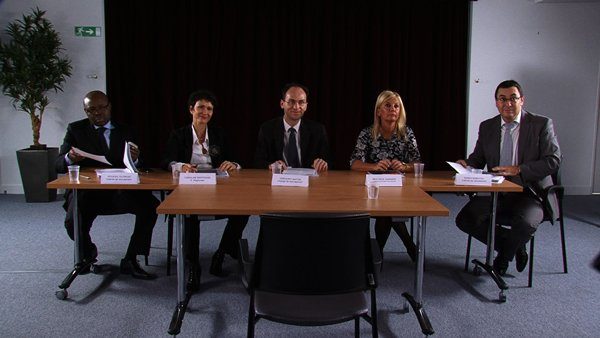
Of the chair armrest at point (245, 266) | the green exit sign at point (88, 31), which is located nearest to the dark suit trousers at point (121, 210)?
the chair armrest at point (245, 266)

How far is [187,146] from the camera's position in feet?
11.6

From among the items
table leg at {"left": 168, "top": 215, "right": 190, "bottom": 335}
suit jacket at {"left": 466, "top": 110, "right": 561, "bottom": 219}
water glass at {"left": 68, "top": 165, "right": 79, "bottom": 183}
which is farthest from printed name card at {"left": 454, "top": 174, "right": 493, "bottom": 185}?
water glass at {"left": 68, "top": 165, "right": 79, "bottom": 183}

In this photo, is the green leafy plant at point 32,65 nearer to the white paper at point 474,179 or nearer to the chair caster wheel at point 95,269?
the chair caster wheel at point 95,269

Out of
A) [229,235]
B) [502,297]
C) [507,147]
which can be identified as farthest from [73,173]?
[507,147]

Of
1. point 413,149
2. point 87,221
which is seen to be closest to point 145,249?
point 87,221

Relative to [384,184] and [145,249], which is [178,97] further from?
[384,184]

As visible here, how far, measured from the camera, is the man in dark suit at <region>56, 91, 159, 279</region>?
10.4ft

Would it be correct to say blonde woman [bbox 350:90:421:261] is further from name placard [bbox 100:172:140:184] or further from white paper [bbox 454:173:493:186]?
name placard [bbox 100:172:140:184]

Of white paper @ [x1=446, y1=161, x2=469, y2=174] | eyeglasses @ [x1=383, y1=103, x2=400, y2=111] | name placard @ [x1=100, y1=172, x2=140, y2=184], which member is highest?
eyeglasses @ [x1=383, y1=103, x2=400, y2=111]

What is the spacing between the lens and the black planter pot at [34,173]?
552 cm

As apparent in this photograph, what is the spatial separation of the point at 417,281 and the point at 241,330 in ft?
2.95

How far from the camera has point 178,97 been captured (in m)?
6.07

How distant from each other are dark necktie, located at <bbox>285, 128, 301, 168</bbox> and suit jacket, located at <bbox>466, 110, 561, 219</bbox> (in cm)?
133

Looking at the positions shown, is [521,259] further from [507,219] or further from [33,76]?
[33,76]
